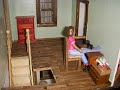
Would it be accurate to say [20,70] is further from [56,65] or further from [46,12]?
[46,12]

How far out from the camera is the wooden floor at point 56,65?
13.0 feet

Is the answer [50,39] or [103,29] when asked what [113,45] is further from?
[50,39]

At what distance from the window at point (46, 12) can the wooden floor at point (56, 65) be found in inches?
29.5

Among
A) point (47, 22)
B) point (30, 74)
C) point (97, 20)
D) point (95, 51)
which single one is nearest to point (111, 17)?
point (97, 20)

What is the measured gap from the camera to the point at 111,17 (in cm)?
390

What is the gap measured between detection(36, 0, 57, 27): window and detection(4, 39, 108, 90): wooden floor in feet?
2.46

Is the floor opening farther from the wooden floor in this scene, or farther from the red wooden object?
the red wooden object

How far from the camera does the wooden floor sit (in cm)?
398

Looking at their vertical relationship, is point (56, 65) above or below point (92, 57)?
below

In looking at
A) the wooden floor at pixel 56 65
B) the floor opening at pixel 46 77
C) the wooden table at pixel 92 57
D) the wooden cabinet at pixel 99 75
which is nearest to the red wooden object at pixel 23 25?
the wooden floor at pixel 56 65

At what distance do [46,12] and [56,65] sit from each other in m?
2.70

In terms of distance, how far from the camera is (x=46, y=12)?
6.78 meters

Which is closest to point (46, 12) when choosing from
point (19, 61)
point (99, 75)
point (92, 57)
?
point (19, 61)

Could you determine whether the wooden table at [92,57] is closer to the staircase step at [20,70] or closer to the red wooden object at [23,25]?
the staircase step at [20,70]
